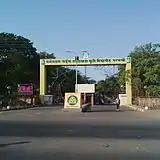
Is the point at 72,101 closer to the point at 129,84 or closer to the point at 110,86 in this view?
the point at 129,84

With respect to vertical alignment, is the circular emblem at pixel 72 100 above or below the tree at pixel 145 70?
below

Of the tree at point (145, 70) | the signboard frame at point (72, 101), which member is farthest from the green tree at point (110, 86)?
the signboard frame at point (72, 101)

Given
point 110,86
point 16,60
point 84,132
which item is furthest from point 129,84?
point 84,132

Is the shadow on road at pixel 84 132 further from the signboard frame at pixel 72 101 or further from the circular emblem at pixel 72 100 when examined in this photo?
the circular emblem at pixel 72 100

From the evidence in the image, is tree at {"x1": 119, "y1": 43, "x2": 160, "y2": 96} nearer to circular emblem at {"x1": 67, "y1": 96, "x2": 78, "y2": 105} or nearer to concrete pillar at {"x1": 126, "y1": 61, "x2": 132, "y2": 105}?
concrete pillar at {"x1": 126, "y1": 61, "x2": 132, "y2": 105}

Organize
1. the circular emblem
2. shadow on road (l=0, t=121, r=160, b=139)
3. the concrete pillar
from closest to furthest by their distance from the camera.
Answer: shadow on road (l=0, t=121, r=160, b=139) < the circular emblem < the concrete pillar

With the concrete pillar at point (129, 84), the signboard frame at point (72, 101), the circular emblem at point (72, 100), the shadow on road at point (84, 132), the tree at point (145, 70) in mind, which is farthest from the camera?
the concrete pillar at point (129, 84)

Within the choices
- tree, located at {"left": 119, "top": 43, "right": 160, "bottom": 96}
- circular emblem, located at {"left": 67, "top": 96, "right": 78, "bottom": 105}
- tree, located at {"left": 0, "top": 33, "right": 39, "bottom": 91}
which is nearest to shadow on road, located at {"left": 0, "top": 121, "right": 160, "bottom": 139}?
circular emblem, located at {"left": 67, "top": 96, "right": 78, "bottom": 105}

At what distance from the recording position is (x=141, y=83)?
7556 cm

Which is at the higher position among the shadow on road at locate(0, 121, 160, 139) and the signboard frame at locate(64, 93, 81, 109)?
the signboard frame at locate(64, 93, 81, 109)

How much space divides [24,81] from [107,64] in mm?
26460

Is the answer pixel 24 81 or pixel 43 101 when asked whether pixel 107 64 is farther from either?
pixel 24 81

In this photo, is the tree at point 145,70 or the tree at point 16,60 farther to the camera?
the tree at point 16,60

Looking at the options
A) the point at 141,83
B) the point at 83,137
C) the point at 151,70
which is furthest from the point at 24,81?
the point at 83,137
